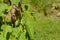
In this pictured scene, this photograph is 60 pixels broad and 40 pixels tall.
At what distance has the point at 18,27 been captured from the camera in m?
1.76

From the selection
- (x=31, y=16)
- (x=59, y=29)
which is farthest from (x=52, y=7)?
(x=31, y=16)

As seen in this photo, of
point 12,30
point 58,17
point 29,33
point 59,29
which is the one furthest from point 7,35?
point 58,17

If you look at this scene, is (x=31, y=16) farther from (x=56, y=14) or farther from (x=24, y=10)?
(x=56, y=14)

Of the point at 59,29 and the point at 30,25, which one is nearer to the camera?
the point at 30,25

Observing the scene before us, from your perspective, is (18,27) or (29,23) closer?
(29,23)

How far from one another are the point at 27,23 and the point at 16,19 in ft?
0.37

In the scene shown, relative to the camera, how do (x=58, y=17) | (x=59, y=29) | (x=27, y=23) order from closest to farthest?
(x=27, y=23) → (x=59, y=29) → (x=58, y=17)

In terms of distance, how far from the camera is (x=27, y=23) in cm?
165

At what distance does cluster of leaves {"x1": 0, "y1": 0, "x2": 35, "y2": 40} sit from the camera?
167 centimetres

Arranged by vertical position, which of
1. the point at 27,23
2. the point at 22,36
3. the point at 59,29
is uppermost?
the point at 27,23

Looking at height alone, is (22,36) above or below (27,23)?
below

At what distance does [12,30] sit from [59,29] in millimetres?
3295

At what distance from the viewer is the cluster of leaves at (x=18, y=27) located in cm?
167

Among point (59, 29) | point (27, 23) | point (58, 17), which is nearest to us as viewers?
point (27, 23)
